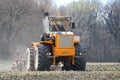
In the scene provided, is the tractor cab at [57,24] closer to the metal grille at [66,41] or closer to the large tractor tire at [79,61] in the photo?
the metal grille at [66,41]

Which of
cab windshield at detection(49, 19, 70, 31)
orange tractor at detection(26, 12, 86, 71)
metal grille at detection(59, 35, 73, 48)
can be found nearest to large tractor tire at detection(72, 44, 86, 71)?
orange tractor at detection(26, 12, 86, 71)

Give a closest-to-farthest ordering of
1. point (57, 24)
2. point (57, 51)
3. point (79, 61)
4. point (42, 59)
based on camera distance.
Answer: point (42, 59) → point (57, 51) → point (79, 61) → point (57, 24)

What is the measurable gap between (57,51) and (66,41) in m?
0.63

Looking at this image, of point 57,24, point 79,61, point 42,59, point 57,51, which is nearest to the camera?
point 42,59

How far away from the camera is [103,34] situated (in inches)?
2557

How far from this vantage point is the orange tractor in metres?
19.6

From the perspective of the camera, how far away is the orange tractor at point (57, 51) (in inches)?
773

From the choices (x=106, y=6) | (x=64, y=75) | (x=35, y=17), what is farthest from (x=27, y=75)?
(x=106, y=6)

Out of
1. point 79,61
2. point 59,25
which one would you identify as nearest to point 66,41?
point 79,61

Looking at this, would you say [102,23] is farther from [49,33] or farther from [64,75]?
[64,75]

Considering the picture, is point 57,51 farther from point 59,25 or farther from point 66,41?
point 59,25

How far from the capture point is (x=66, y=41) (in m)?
20.2

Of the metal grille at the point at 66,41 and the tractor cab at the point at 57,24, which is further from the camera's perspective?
the tractor cab at the point at 57,24

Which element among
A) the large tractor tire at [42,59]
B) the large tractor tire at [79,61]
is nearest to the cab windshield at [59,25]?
the large tractor tire at [79,61]
